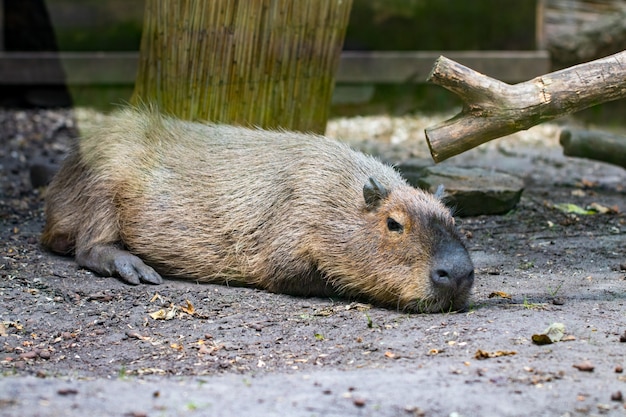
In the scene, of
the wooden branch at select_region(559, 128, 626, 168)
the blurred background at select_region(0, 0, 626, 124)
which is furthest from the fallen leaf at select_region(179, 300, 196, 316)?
the blurred background at select_region(0, 0, 626, 124)

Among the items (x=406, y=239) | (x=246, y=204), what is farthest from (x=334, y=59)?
→ (x=406, y=239)

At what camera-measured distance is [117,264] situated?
19.0 ft

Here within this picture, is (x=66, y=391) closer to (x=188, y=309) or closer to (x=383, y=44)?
(x=188, y=309)

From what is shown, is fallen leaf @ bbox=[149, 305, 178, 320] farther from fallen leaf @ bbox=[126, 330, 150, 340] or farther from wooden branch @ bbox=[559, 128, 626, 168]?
wooden branch @ bbox=[559, 128, 626, 168]

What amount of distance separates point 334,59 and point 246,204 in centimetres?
190

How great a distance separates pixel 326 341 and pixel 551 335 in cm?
114

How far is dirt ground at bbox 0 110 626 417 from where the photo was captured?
3520 mm

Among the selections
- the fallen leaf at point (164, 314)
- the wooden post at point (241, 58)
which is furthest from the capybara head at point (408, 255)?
the wooden post at point (241, 58)

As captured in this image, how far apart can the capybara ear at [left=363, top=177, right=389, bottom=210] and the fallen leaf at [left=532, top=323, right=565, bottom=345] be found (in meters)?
1.45

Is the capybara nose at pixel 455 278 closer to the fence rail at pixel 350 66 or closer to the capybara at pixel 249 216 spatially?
the capybara at pixel 249 216

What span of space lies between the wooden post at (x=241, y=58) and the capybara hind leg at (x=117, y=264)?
1433 mm

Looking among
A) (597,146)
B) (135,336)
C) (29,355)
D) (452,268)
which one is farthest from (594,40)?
(29,355)

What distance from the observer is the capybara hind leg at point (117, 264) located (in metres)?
5.75

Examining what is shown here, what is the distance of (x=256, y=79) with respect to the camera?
6.95 m
